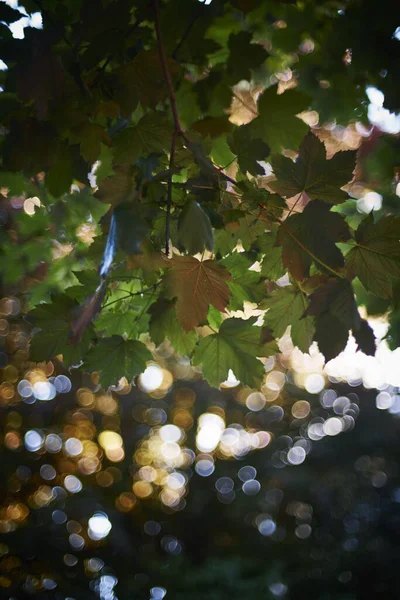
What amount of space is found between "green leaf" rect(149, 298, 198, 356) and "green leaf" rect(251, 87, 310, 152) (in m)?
0.37

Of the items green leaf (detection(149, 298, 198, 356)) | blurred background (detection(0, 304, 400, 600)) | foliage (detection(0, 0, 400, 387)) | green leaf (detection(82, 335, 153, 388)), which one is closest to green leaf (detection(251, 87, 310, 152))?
foliage (detection(0, 0, 400, 387))

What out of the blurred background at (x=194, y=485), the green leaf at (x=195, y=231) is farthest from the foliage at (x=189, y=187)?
the blurred background at (x=194, y=485)

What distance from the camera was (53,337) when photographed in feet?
3.70

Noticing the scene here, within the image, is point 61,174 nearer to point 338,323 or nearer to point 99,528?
point 338,323

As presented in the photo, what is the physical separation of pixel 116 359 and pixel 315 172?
57 centimetres

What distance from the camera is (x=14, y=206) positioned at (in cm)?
408

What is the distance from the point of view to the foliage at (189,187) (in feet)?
2.91

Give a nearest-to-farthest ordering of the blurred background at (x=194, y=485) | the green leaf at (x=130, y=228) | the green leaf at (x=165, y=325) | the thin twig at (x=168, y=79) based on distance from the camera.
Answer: the green leaf at (x=130, y=228), the thin twig at (x=168, y=79), the green leaf at (x=165, y=325), the blurred background at (x=194, y=485)

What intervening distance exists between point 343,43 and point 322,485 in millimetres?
4838

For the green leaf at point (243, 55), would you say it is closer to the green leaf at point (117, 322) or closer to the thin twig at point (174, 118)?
the thin twig at point (174, 118)

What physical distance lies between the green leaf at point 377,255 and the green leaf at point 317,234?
0.05 metres

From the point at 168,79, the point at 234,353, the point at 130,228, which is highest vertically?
the point at 168,79

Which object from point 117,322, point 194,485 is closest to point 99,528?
point 194,485

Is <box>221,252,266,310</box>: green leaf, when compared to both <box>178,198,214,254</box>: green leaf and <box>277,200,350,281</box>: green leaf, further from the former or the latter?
<box>178,198,214,254</box>: green leaf
